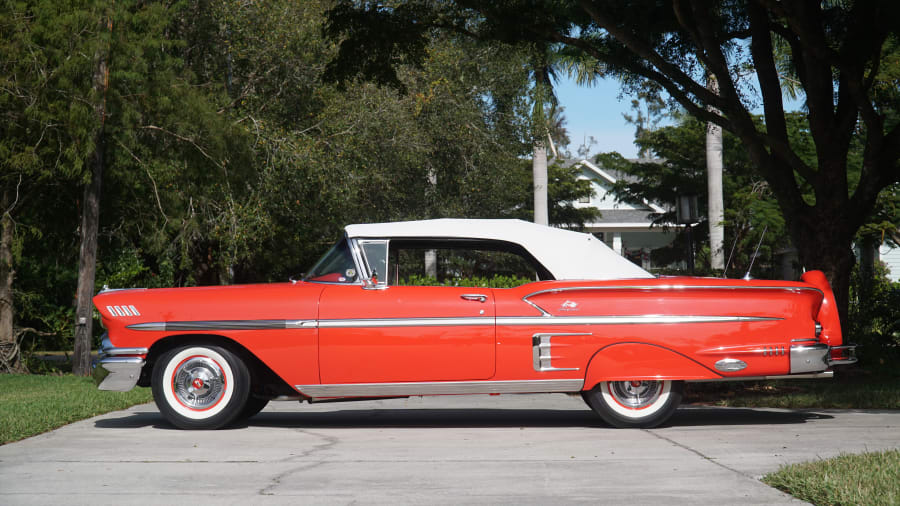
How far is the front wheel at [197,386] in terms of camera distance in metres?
7.53

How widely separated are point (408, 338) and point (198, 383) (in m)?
1.78

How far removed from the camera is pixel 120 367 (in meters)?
7.51

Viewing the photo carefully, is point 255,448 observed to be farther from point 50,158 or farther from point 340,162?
point 340,162

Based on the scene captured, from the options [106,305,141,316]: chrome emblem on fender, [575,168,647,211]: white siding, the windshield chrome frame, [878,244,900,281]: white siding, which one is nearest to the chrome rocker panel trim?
the windshield chrome frame

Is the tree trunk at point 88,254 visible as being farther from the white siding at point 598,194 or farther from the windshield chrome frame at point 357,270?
the white siding at point 598,194

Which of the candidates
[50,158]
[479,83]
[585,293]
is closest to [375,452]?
[585,293]

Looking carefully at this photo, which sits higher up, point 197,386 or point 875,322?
point 875,322

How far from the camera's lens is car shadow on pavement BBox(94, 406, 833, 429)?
319 inches

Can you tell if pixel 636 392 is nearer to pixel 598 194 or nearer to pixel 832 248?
pixel 832 248

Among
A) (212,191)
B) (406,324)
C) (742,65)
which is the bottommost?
(406,324)

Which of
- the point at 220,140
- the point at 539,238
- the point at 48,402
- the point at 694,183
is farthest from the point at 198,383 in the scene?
the point at 694,183

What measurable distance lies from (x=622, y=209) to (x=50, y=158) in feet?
113

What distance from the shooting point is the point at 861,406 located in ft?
31.3

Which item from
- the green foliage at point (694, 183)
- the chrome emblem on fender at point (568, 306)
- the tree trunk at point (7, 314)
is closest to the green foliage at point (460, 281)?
the chrome emblem on fender at point (568, 306)
